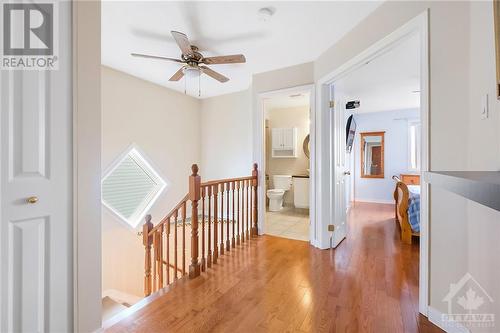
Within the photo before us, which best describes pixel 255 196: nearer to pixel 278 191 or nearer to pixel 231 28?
pixel 278 191

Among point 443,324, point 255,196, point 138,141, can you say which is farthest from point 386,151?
point 138,141

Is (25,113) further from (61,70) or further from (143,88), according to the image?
(143,88)

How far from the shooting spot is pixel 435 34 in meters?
1.46

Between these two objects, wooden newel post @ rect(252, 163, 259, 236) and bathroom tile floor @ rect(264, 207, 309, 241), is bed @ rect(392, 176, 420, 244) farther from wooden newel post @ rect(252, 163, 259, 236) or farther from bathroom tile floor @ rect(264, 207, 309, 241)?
wooden newel post @ rect(252, 163, 259, 236)

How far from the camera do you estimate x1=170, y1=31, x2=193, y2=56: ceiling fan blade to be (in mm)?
1960

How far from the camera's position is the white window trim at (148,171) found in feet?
11.0

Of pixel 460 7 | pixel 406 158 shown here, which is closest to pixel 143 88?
pixel 460 7

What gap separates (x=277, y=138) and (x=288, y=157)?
0.53 meters

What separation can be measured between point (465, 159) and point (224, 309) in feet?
6.25

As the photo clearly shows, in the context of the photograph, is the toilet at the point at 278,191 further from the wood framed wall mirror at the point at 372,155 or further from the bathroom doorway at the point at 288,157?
the wood framed wall mirror at the point at 372,155

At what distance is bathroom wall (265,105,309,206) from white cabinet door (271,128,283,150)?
21cm

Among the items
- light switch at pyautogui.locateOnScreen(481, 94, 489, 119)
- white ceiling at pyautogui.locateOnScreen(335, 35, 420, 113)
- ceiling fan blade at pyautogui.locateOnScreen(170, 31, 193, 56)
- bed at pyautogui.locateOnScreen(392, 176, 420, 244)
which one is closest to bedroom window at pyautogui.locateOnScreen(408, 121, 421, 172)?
white ceiling at pyautogui.locateOnScreen(335, 35, 420, 113)

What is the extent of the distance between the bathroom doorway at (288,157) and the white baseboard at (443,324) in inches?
117

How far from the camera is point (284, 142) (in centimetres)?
532
